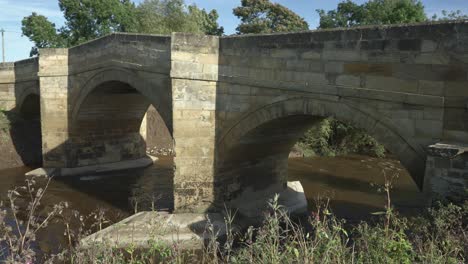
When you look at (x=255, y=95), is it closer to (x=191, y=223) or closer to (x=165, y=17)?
(x=191, y=223)

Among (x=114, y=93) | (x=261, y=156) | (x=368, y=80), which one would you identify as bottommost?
(x=261, y=156)

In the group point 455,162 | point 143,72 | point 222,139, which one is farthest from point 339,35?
point 143,72

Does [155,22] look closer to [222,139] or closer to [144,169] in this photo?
[144,169]

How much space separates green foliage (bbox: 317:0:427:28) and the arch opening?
18.2m

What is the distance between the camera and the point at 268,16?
34.2 metres

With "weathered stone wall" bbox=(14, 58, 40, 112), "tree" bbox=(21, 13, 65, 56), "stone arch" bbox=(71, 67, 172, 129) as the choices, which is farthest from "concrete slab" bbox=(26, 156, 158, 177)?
"tree" bbox=(21, 13, 65, 56)

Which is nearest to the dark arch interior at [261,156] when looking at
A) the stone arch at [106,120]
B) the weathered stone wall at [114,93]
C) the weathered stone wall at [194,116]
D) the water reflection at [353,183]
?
the weathered stone wall at [194,116]

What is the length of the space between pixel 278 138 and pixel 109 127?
381 inches

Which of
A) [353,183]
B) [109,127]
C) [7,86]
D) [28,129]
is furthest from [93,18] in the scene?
[353,183]

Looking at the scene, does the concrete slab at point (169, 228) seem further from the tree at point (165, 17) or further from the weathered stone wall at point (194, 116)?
the tree at point (165, 17)

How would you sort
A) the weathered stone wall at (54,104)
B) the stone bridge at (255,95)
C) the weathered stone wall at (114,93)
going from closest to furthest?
1. the stone bridge at (255,95)
2. the weathered stone wall at (114,93)
3. the weathered stone wall at (54,104)

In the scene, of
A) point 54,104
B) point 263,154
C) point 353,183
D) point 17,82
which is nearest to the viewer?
point 263,154

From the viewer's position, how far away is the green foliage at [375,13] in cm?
2717

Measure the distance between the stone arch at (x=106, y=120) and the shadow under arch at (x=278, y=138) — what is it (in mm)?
4816
